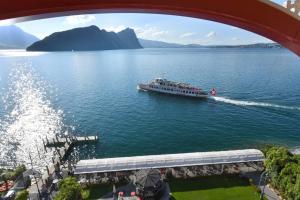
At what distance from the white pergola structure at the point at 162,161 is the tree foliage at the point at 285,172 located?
3.50 metres

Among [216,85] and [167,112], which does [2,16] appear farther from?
[216,85]

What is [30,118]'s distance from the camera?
49.5 metres

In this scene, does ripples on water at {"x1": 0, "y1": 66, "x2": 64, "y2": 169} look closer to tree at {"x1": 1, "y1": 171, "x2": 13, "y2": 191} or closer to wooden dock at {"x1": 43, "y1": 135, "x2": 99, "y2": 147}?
wooden dock at {"x1": 43, "y1": 135, "x2": 99, "y2": 147}

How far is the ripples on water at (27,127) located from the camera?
35594 mm

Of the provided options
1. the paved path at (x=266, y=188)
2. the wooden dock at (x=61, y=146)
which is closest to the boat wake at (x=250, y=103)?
the wooden dock at (x=61, y=146)

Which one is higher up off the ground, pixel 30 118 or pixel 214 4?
pixel 214 4

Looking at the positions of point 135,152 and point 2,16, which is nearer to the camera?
point 2,16

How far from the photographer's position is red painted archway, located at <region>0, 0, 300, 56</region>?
314 centimetres

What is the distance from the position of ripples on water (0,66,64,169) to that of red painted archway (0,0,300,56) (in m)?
33.3

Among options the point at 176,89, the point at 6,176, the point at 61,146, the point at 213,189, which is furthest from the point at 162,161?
the point at 176,89

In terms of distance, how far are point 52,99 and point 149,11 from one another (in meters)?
63.4

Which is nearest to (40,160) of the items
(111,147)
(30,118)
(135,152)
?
(111,147)

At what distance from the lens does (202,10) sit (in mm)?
3316

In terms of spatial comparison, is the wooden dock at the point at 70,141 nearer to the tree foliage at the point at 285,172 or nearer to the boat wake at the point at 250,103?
the tree foliage at the point at 285,172
